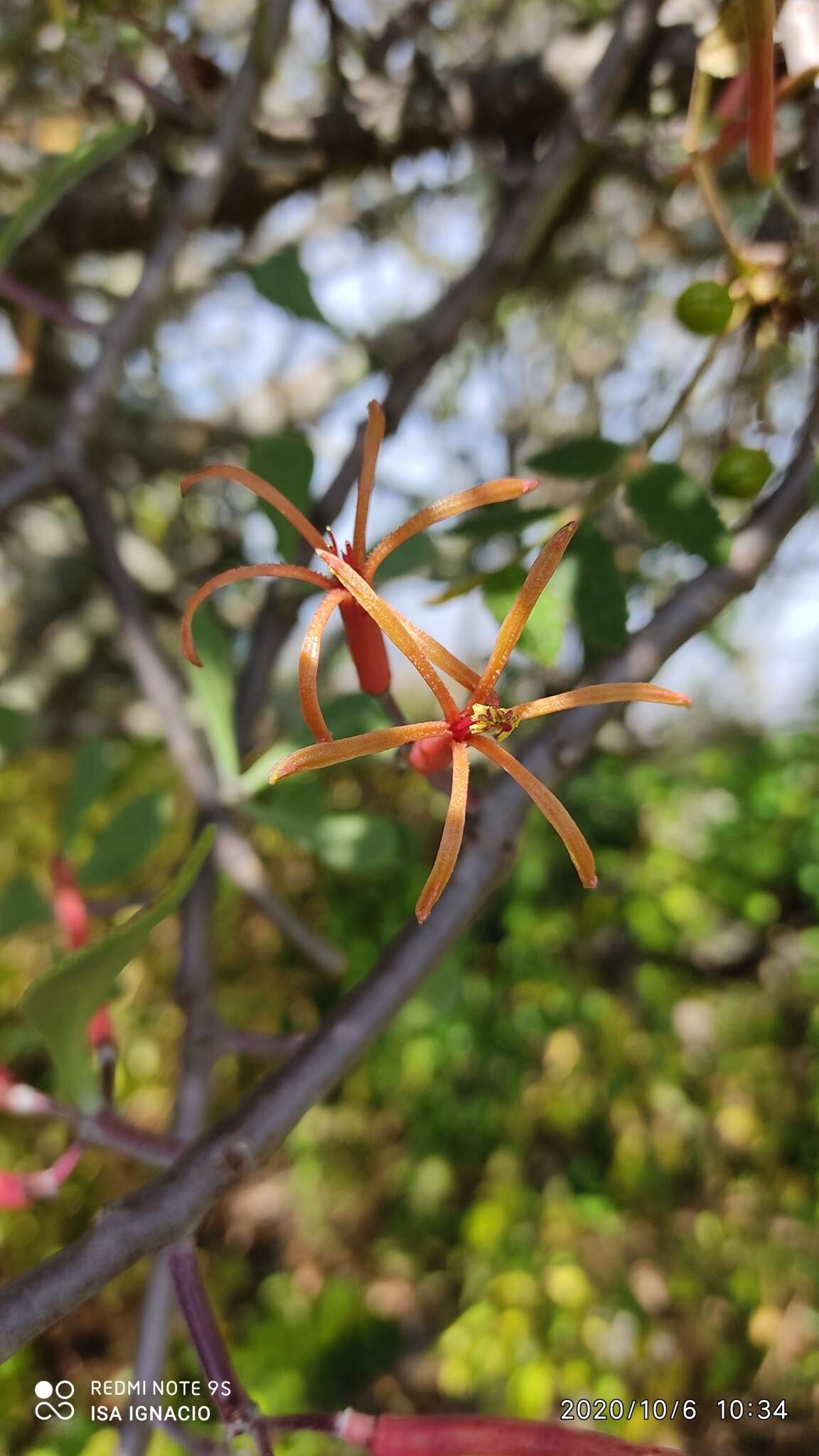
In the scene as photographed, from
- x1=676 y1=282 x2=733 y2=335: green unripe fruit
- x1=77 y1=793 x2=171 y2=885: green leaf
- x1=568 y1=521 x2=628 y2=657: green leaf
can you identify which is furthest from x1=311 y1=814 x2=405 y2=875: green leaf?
x1=676 y1=282 x2=733 y2=335: green unripe fruit

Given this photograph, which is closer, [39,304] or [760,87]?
[760,87]

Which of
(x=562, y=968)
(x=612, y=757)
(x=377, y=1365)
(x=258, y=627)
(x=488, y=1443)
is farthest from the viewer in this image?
(x=612, y=757)

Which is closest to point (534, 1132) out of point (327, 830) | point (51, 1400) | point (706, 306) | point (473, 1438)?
point (51, 1400)

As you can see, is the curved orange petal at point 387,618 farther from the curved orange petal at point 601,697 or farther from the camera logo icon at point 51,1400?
the camera logo icon at point 51,1400

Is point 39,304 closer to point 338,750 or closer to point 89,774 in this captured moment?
point 89,774

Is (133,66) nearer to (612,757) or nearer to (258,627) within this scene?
(258,627)

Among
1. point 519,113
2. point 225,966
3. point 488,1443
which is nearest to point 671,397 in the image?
point 519,113

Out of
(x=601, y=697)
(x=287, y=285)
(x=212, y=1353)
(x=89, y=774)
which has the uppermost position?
(x=287, y=285)

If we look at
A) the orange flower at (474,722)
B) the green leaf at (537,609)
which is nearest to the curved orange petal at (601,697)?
the orange flower at (474,722)
